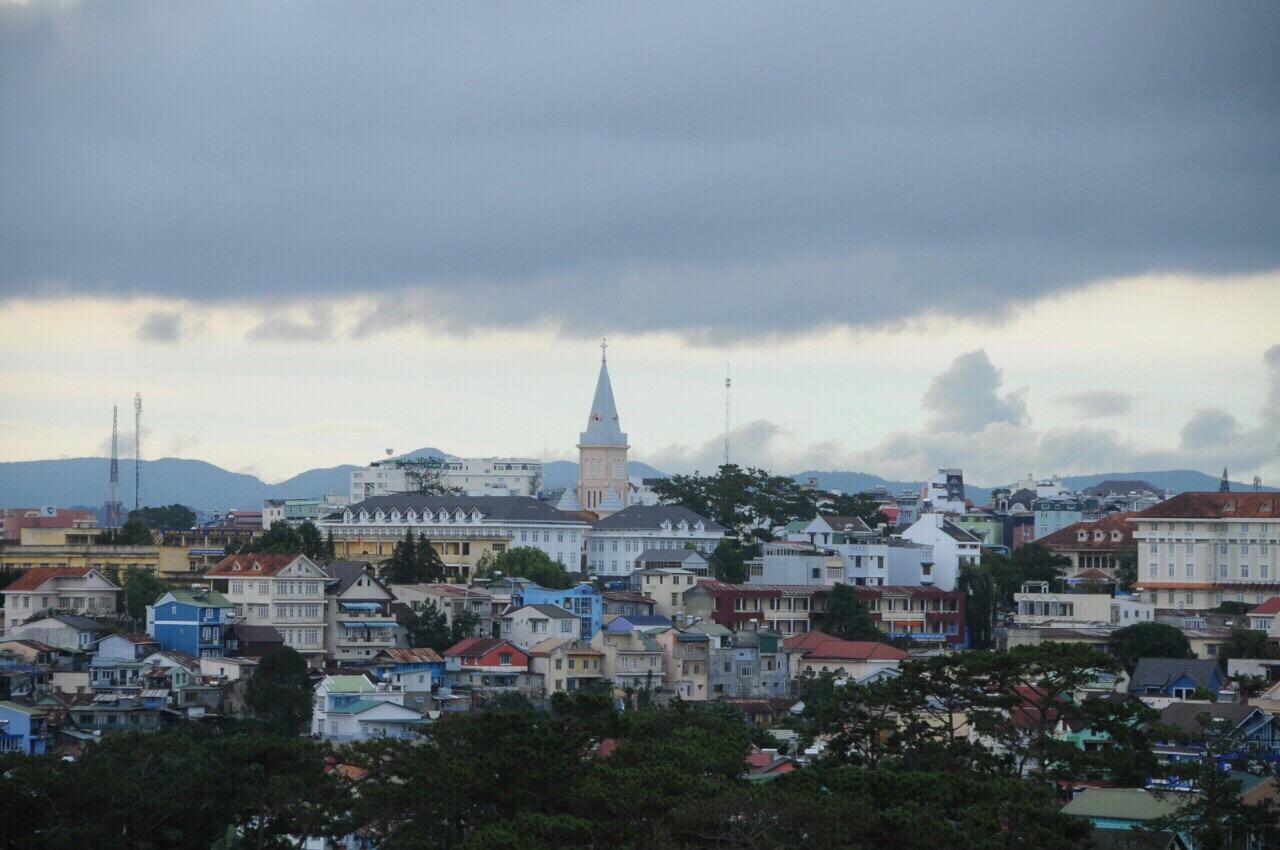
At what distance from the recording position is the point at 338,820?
49.8m

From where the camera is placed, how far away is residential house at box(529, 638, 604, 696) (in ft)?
252

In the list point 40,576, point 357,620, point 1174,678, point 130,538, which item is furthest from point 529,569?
point 1174,678

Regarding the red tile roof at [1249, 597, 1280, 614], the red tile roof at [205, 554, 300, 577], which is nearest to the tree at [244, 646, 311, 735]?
the red tile roof at [205, 554, 300, 577]

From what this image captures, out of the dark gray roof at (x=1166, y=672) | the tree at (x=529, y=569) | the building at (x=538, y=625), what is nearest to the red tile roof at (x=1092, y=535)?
the tree at (x=529, y=569)

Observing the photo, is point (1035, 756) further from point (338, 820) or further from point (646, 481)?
point (646, 481)

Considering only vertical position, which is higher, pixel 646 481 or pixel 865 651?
pixel 646 481

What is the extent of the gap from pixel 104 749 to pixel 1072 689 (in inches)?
877

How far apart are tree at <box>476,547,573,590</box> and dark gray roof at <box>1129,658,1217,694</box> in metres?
26.9

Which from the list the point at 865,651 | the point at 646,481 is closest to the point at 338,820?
the point at 865,651

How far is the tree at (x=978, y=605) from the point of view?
93125mm

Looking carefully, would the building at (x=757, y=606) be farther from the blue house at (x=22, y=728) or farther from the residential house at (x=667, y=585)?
the blue house at (x=22, y=728)

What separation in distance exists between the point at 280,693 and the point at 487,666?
10398mm

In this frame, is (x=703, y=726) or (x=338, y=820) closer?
(x=338, y=820)

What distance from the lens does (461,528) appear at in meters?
106
